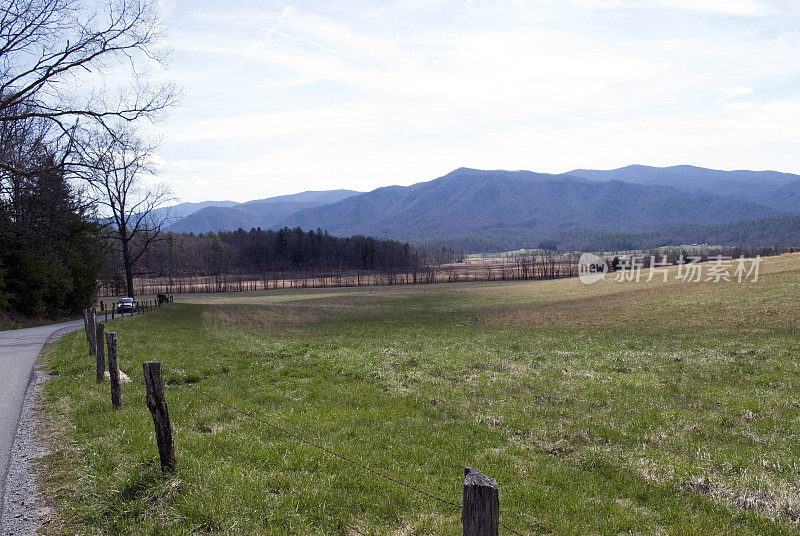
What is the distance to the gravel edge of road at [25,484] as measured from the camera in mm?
5730

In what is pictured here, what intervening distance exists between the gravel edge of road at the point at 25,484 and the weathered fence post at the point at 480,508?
5498 mm

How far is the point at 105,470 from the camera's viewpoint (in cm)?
705

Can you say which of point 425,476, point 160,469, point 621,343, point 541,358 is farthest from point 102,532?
point 621,343

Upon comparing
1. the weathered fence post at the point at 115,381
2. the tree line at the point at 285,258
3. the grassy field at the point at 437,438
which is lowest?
the grassy field at the point at 437,438

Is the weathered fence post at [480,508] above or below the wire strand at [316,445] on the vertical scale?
above

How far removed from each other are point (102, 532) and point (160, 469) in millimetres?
1510

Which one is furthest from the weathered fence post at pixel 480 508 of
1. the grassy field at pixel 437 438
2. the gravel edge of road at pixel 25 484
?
the gravel edge of road at pixel 25 484

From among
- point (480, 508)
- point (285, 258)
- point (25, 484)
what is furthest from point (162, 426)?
point (285, 258)

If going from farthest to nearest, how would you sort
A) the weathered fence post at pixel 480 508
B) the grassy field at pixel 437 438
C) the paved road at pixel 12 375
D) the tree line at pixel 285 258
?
the tree line at pixel 285 258 → the paved road at pixel 12 375 → the grassy field at pixel 437 438 → the weathered fence post at pixel 480 508

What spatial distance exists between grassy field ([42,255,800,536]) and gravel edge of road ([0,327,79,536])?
216 millimetres

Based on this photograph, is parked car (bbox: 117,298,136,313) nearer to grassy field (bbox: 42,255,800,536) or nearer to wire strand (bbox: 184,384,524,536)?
grassy field (bbox: 42,255,800,536)

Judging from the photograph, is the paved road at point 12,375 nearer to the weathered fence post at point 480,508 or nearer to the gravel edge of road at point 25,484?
the gravel edge of road at point 25,484

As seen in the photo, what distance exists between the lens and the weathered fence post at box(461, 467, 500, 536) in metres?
3.52

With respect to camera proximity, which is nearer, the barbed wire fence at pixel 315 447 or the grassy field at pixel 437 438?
the barbed wire fence at pixel 315 447
